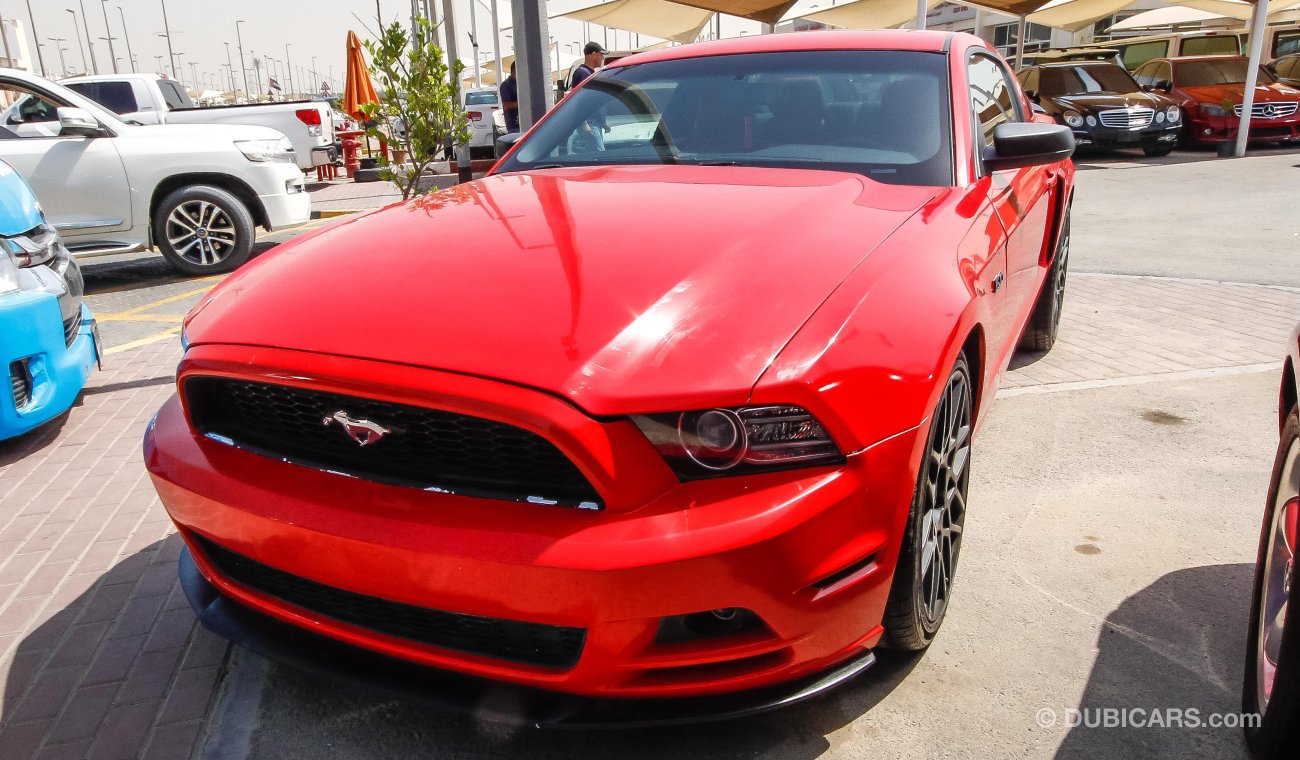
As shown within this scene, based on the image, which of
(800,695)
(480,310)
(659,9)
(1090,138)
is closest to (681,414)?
(480,310)

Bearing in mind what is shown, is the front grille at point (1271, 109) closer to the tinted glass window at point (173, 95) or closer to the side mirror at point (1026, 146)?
the side mirror at point (1026, 146)

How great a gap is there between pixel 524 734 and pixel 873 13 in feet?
84.7

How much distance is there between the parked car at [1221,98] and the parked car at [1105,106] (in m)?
0.57

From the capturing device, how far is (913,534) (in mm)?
1973

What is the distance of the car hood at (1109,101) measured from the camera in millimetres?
15016

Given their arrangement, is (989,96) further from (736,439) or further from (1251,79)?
(1251,79)

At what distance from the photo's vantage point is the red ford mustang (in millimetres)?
1689

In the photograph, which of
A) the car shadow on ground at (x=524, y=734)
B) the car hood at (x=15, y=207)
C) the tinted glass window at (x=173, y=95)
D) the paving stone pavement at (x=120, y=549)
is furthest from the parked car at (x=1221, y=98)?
the car hood at (x=15, y=207)

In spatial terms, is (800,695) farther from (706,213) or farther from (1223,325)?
(1223,325)

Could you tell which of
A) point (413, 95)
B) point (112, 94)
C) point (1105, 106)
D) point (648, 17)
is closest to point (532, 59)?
point (413, 95)

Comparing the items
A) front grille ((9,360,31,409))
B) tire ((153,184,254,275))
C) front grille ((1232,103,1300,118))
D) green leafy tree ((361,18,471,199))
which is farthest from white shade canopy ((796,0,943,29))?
front grille ((9,360,31,409))

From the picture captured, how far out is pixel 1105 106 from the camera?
49.4ft

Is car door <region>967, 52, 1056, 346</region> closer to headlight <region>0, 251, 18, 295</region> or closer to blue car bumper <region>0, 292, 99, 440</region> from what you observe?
blue car bumper <region>0, 292, 99, 440</region>

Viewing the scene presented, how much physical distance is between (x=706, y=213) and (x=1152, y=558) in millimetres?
1711
